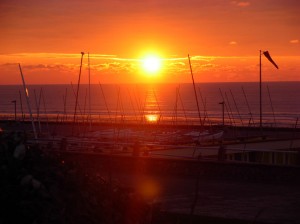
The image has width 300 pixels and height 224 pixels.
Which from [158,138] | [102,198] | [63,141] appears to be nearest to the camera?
[102,198]

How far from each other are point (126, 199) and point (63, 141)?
1557 cm

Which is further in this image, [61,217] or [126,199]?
[126,199]

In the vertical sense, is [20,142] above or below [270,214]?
above

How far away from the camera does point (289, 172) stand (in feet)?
68.5

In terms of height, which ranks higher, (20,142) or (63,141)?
(20,142)

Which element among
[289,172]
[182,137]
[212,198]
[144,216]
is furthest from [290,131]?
[144,216]

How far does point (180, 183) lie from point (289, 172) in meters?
4.19

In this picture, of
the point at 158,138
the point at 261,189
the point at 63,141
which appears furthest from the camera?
the point at 158,138

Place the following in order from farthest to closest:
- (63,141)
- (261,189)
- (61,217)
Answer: (63,141) < (261,189) < (61,217)

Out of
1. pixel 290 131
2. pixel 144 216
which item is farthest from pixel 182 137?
pixel 144 216

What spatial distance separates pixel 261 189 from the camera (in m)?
19.7

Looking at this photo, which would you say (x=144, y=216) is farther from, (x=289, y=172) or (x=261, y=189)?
(x=289, y=172)

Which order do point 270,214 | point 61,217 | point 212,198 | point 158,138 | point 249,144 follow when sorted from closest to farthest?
1. point 61,217
2. point 270,214
3. point 212,198
4. point 249,144
5. point 158,138

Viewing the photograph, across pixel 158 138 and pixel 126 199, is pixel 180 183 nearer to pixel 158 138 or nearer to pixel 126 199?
pixel 126 199
